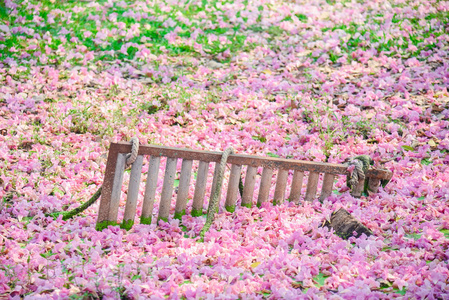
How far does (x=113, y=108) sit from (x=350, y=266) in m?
4.40

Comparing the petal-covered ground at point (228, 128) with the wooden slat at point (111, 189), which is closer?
the petal-covered ground at point (228, 128)

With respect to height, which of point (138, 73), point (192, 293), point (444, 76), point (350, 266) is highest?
point (444, 76)

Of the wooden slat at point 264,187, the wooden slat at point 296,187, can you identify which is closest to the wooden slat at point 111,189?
the wooden slat at point 264,187

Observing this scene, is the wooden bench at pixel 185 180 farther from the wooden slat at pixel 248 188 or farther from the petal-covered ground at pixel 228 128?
the petal-covered ground at pixel 228 128

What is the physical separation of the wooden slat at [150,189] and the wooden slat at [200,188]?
388 millimetres

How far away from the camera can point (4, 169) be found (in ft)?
15.0

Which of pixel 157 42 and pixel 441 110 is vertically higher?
pixel 157 42

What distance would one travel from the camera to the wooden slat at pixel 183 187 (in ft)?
12.2

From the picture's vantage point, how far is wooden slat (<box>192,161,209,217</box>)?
3715 mm

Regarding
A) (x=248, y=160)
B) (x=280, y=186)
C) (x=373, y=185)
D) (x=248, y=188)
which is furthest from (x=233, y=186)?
(x=373, y=185)

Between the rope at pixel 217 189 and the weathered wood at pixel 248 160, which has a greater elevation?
the weathered wood at pixel 248 160

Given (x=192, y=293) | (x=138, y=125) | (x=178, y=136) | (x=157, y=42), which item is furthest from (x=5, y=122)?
(x=192, y=293)

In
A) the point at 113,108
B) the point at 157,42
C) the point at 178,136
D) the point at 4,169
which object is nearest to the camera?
the point at 4,169

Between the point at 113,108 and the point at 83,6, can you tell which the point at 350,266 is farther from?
the point at 83,6
